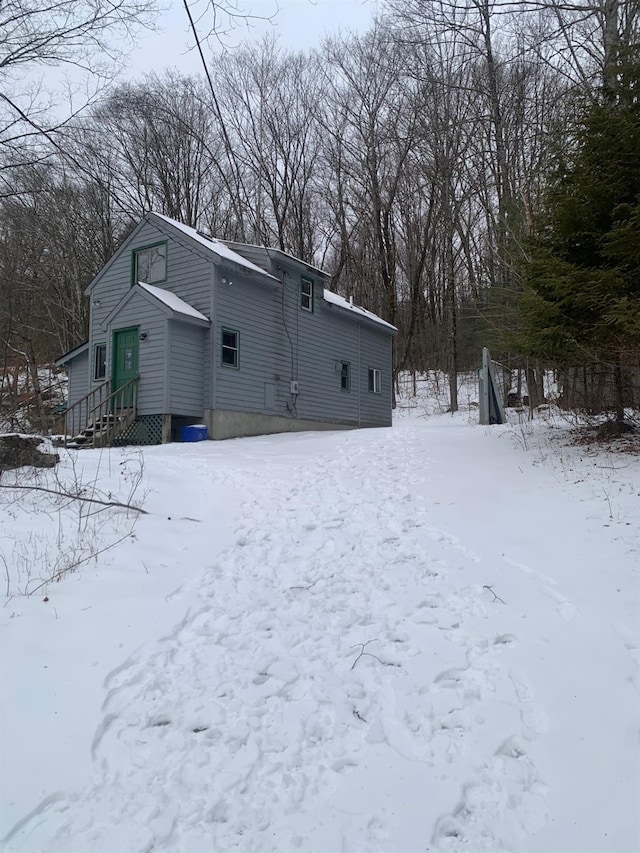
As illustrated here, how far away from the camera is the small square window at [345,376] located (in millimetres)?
19322

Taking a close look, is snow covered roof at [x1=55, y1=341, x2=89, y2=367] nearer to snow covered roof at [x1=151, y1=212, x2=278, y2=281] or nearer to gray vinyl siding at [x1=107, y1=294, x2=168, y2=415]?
gray vinyl siding at [x1=107, y1=294, x2=168, y2=415]

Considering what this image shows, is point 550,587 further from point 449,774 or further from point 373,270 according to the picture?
point 373,270

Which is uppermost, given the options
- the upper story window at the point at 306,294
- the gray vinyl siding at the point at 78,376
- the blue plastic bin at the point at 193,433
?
the upper story window at the point at 306,294

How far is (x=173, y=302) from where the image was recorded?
13.8 metres

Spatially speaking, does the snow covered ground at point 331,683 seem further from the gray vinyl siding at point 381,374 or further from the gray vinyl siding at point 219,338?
the gray vinyl siding at point 381,374

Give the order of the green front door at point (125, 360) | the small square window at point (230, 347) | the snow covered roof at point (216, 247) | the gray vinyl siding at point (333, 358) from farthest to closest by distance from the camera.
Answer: the gray vinyl siding at point (333, 358) < the small square window at point (230, 347) < the snow covered roof at point (216, 247) < the green front door at point (125, 360)

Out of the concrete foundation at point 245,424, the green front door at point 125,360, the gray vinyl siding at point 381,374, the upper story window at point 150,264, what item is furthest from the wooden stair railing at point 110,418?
the gray vinyl siding at point 381,374

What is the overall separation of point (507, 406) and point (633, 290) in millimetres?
16296

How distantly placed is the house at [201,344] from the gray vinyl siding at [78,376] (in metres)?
0.04

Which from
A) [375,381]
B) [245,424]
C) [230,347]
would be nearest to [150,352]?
[230,347]

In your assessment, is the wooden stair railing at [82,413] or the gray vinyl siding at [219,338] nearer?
the gray vinyl siding at [219,338]

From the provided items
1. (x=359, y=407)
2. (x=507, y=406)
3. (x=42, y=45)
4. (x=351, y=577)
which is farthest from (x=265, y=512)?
(x=507, y=406)

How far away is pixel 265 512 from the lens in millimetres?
6723

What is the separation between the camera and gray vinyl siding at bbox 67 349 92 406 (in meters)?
16.7
